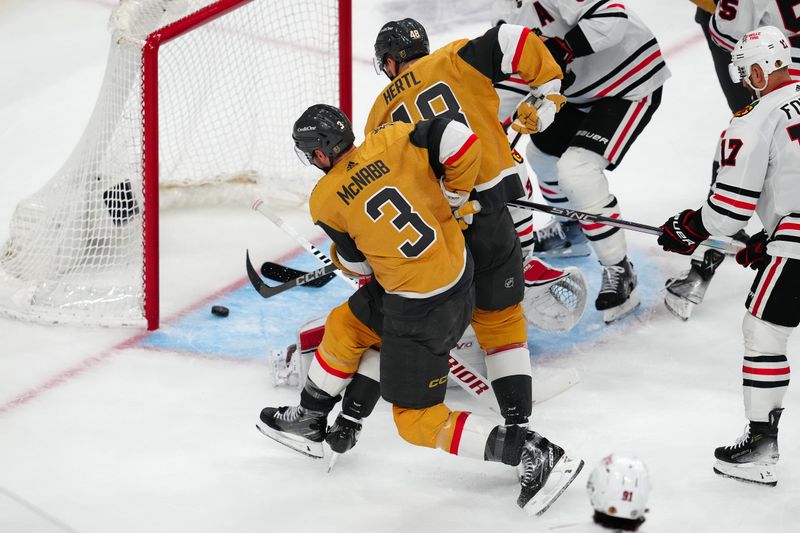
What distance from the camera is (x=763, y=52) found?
119 inches

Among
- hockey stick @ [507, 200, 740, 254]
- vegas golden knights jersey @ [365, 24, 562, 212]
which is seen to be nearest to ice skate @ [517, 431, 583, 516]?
vegas golden knights jersey @ [365, 24, 562, 212]

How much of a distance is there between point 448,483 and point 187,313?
4.61 ft

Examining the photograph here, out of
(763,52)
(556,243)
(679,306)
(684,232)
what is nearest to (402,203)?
(684,232)

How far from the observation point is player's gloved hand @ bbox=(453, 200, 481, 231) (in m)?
3.14

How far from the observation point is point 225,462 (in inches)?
131

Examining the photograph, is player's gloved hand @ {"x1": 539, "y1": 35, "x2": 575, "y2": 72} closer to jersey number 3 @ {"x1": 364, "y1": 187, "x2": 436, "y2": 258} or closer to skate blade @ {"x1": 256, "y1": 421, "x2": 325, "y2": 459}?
jersey number 3 @ {"x1": 364, "y1": 187, "x2": 436, "y2": 258}

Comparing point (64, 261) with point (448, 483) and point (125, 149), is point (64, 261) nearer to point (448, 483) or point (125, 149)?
point (125, 149)

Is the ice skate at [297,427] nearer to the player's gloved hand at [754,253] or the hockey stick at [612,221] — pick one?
the hockey stick at [612,221]

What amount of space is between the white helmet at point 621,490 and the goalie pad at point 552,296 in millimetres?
1948

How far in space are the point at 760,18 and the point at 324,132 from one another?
181 cm

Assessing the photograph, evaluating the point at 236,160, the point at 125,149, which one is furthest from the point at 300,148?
the point at 236,160

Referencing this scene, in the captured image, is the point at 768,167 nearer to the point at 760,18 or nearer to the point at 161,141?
the point at 760,18

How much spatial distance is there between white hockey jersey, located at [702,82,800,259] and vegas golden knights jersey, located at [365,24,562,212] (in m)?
0.61

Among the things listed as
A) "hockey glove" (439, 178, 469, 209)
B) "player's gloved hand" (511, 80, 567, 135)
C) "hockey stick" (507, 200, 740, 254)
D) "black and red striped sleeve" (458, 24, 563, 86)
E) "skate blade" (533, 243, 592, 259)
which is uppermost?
"black and red striped sleeve" (458, 24, 563, 86)
